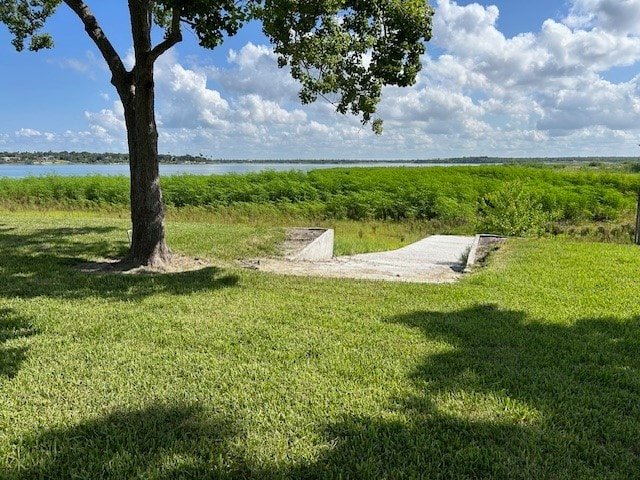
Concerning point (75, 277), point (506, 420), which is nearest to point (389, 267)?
point (75, 277)

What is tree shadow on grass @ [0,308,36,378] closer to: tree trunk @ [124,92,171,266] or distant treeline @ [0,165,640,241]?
tree trunk @ [124,92,171,266]

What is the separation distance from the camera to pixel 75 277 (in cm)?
694

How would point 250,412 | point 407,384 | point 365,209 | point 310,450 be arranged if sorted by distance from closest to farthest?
point 310,450 → point 250,412 → point 407,384 → point 365,209

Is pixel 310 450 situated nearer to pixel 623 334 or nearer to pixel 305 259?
pixel 623 334

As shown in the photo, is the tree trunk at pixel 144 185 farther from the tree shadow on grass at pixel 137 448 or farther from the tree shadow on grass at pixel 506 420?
the tree shadow on grass at pixel 137 448

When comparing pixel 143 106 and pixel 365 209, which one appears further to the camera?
pixel 365 209

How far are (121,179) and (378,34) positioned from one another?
892 inches

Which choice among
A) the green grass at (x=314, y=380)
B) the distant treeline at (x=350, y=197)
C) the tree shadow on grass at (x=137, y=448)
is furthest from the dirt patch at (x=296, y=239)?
the distant treeline at (x=350, y=197)

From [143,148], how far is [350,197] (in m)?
19.3

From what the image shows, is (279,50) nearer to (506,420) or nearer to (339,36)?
(339,36)

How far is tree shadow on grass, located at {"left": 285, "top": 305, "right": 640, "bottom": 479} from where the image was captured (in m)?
2.53

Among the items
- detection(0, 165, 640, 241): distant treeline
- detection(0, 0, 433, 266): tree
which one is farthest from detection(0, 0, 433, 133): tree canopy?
detection(0, 165, 640, 241): distant treeline

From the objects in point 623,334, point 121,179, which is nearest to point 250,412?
point 623,334

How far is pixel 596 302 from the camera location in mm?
6086
